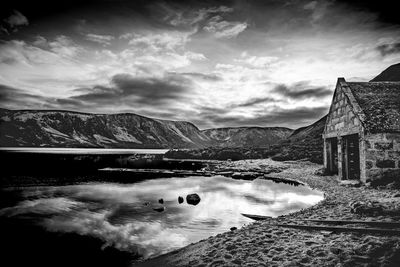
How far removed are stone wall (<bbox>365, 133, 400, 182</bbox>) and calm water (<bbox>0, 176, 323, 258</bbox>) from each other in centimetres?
356

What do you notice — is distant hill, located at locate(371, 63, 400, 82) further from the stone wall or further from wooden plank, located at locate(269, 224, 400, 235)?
wooden plank, located at locate(269, 224, 400, 235)

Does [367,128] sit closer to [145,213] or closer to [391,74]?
[145,213]

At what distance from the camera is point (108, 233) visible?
39.4 ft

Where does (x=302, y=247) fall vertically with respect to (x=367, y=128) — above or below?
below

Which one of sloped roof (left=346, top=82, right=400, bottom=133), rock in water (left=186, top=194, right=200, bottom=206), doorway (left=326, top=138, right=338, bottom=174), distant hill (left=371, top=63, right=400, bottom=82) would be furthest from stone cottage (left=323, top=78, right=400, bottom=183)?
distant hill (left=371, top=63, right=400, bottom=82)

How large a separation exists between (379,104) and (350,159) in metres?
4.78

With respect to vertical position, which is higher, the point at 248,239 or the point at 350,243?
the point at 350,243

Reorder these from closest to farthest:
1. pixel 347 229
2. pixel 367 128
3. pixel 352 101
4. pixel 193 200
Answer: pixel 347 229 → pixel 367 128 → pixel 352 101 → pixel 193 200

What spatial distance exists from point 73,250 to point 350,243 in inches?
388

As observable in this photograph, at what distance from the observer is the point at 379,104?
56.5 ft

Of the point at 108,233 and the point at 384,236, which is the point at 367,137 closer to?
the point at 384,236

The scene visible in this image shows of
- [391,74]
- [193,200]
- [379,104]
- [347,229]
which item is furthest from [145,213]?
[391,74]

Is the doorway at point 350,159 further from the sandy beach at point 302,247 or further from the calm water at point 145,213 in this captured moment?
the sandy beach at point 302,247

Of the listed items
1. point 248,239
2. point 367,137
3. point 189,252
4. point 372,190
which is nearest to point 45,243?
point 189,252
